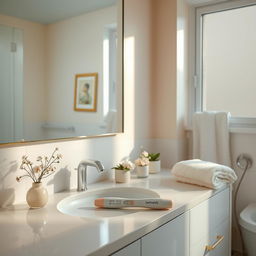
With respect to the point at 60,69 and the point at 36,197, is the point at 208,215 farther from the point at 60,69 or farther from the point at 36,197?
the point at 60,69

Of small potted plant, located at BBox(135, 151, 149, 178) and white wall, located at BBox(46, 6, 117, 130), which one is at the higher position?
white wall, located at BBox(46, 6, 117, 130)

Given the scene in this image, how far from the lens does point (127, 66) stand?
203cm

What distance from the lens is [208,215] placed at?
1.59 metres

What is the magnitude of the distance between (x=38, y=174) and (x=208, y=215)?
0.85 m

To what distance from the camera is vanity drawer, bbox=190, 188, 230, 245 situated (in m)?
1.46

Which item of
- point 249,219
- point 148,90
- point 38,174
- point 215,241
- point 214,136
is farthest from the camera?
point 148,90

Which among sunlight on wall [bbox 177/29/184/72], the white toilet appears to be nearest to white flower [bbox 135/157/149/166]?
the white toilet

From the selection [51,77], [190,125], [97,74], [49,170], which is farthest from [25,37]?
[190,125]

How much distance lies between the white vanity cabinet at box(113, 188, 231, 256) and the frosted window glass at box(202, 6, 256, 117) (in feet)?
2.27

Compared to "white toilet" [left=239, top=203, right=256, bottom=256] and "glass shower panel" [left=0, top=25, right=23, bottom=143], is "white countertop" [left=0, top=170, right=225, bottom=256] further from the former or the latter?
"white toilet" [left=239, top=203, right=256, bottom=256]

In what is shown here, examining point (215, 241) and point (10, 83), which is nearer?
point (10, 83)

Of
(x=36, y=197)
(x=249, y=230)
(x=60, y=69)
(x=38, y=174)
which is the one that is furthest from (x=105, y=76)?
(x=249, y=230)

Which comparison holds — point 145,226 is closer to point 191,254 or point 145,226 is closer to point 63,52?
point 191,254

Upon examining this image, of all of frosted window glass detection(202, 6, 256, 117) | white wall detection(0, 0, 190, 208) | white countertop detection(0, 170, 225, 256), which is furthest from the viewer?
frosted window glass detection(202, 6, 256, 117)
